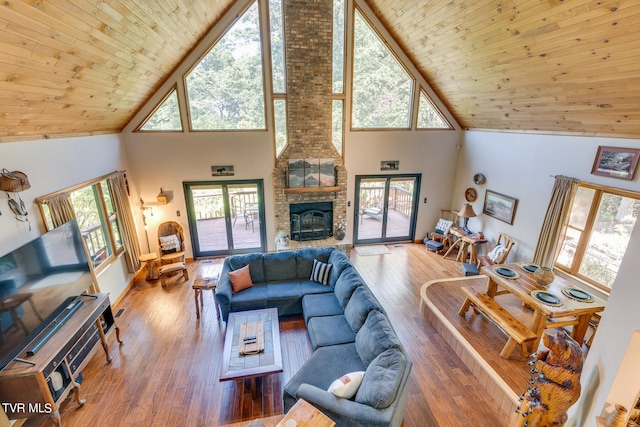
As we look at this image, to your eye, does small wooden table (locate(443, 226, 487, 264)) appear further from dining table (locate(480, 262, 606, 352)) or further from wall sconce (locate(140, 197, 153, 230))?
wall sconce (locate(140, 197, 153, 230))

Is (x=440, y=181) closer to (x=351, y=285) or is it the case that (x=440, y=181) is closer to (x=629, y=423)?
(x=351, y=285)

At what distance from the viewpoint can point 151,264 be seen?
611 centimetres

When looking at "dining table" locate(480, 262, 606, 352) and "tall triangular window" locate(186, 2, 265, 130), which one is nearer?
"dining table" locate(480, 262, 606, 352)

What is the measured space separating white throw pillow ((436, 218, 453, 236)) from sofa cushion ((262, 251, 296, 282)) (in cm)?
442

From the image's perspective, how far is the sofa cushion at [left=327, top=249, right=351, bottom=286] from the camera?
4712mm

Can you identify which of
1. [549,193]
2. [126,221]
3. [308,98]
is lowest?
[126,221]

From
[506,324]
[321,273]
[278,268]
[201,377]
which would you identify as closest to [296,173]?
[278,268]

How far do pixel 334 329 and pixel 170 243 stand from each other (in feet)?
14.2

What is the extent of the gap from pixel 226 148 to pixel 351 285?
4183mm

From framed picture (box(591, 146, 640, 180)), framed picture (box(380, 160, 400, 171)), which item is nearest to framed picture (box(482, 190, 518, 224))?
framed picture (box(591, 146, 640, 180))

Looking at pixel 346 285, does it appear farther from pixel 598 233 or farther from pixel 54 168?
pixel 54 168

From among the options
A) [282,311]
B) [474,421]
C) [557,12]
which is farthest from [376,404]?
[557,12]

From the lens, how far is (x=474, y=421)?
3148 mm

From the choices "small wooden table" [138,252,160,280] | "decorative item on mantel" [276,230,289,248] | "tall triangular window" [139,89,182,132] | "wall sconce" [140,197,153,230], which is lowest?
"small wooden table" [138,252,160,280]
